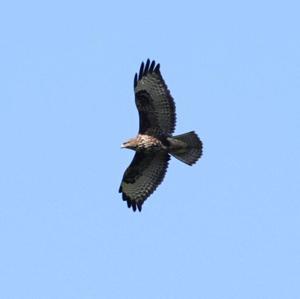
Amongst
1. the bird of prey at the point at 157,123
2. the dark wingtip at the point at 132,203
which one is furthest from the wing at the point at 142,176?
the bird of prey at the point at 157,123

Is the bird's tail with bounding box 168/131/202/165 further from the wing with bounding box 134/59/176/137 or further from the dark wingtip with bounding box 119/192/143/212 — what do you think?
the dark wingtip with bounding box 119/192/143/212

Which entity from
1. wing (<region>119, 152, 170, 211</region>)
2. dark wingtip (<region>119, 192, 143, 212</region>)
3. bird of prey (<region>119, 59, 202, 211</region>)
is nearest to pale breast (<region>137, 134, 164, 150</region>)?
bird of prey (<region>119, 59, 202, 211</region>)

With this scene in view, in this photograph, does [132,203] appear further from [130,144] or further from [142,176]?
[130,144]

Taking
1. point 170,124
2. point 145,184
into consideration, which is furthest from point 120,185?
point 170,124

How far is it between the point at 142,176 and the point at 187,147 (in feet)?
4.35

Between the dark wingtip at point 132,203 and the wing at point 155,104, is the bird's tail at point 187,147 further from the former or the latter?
the dark wingtip at point 132,203

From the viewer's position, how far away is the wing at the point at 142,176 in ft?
72.8

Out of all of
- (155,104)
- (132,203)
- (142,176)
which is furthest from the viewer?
(132,203)

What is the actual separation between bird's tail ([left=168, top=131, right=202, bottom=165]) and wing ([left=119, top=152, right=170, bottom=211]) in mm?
442

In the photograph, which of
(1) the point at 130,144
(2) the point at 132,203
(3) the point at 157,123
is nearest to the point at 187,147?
(3) the point at 157,123

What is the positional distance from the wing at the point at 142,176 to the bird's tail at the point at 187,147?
442 millimetres

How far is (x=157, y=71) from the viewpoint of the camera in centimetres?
2159

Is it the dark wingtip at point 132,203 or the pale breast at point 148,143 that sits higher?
the pale breast at point 148,143

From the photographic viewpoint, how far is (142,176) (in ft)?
73.5
